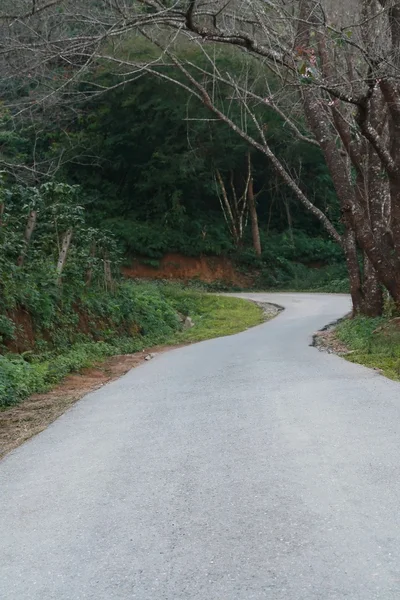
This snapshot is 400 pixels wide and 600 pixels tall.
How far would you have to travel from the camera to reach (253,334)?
19859 millimetres

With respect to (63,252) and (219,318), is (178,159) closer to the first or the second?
(219,318)

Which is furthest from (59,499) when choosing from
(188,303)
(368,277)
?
(188,303)

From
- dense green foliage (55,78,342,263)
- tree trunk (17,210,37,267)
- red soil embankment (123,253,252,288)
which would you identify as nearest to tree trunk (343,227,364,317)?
tree trunk (17,210,37,267)

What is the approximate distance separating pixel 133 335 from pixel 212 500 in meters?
15.4

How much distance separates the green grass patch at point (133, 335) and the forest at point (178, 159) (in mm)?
109

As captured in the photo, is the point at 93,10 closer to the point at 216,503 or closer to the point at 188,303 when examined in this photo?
the point at 216,503

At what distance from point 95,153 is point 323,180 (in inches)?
579

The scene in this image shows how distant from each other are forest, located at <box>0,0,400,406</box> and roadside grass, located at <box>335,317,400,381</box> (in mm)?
852

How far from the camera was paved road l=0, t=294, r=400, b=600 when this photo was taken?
12.4 ft

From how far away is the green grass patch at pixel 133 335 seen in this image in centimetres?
1141

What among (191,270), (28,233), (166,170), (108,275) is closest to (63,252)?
(28,233)

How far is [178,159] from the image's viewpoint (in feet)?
134

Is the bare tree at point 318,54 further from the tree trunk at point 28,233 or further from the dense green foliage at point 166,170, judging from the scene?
the dense green foliage at point 166,170

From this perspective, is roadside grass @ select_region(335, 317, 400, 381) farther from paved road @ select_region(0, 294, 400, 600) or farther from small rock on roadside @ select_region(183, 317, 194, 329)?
small rock on roadside @ select_region(183, 317, 194, 329)
